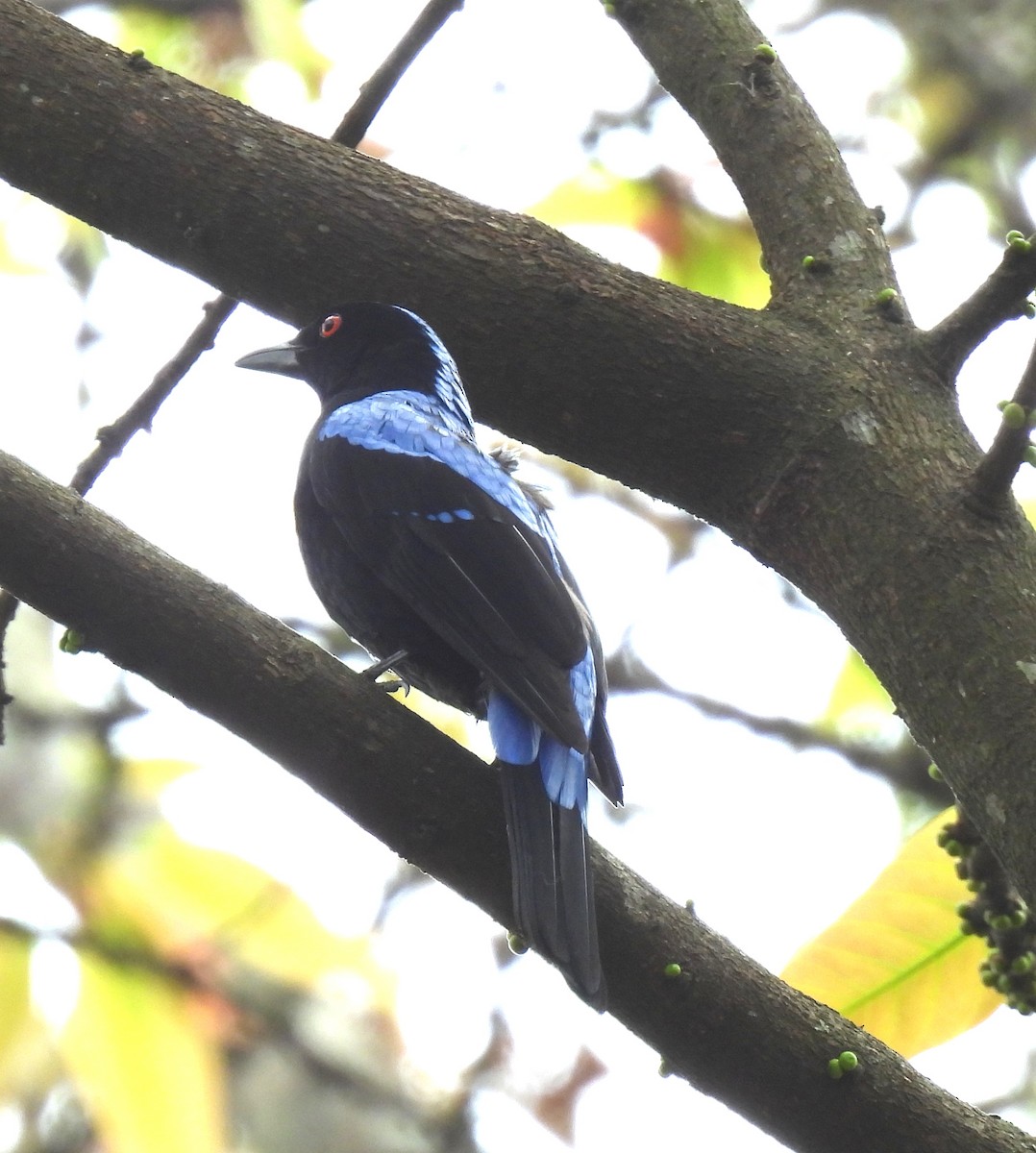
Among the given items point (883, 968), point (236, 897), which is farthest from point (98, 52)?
point (883, 968)

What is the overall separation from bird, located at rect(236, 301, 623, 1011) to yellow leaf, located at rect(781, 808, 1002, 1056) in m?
0.63

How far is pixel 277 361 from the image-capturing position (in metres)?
4.70

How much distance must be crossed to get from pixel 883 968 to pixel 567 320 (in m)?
1.66

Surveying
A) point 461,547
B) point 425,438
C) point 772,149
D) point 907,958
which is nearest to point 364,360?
point 425,438

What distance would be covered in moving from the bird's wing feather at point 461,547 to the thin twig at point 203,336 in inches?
19.2

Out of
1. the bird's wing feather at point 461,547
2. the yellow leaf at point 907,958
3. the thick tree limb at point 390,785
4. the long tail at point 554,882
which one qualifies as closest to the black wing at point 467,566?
the bird's wing feather at point 461,547

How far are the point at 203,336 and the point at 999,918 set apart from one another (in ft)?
7.04

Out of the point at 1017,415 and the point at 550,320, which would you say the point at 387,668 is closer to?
the point at 550,320

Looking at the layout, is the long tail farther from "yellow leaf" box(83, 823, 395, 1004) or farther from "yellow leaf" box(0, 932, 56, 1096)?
"yellow leaf" box(0, 932, 56, 1096)

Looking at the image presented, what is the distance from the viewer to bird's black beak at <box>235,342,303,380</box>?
4.66m

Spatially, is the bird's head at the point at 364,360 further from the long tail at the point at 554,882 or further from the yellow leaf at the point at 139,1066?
the yellow leaf at the point at 139,1066

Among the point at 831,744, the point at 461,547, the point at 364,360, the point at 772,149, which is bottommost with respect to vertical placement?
the point at 461,547

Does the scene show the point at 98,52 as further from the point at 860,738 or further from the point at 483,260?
the point at 860,738

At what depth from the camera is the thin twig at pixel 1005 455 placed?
2.39 m
